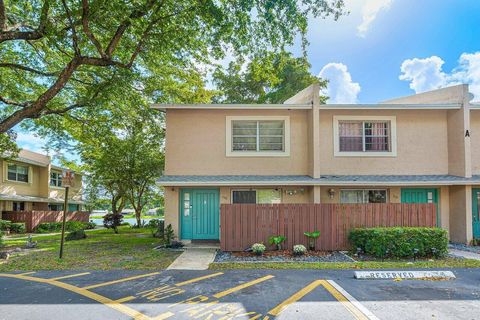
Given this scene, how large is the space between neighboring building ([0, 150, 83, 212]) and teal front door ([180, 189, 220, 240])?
52.7ft

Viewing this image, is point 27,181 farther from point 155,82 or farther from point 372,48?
point 372,48

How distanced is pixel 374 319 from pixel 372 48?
16891 mm

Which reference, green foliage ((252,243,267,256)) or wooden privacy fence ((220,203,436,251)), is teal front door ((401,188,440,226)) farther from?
green foliage ((252,243,267,256))

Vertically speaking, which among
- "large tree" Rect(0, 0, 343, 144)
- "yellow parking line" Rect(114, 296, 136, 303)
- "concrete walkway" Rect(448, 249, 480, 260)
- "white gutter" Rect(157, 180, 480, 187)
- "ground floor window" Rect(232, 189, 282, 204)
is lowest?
"concrete walkway" Rect(448, 249, 480, 260)

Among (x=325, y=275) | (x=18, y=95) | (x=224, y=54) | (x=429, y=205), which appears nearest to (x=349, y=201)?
(x=429, y=205)

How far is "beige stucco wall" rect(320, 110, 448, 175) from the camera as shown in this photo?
1331cm

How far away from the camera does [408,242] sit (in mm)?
9773

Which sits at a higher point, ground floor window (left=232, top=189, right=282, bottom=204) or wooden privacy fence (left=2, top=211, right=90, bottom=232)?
ground floor window (left=232, top=189, right=282, bottom=204)

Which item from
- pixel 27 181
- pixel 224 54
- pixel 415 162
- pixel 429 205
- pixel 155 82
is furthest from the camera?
pixel 27 181

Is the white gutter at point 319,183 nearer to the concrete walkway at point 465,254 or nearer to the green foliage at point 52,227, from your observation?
the concrete walkway at point 465,254

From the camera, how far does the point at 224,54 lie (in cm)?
1184

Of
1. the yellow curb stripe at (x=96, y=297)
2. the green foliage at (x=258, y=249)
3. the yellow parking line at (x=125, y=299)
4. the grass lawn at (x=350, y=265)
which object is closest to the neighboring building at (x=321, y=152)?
the green foliage at (x=258, y=249)

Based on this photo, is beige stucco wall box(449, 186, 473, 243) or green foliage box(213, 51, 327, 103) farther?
green foliage box(213, 51, 327, 103)

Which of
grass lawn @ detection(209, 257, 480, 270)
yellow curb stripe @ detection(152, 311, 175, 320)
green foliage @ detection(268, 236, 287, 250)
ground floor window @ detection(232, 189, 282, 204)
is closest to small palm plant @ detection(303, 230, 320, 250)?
green foliage @ detection(268, 236, 287, 250)
